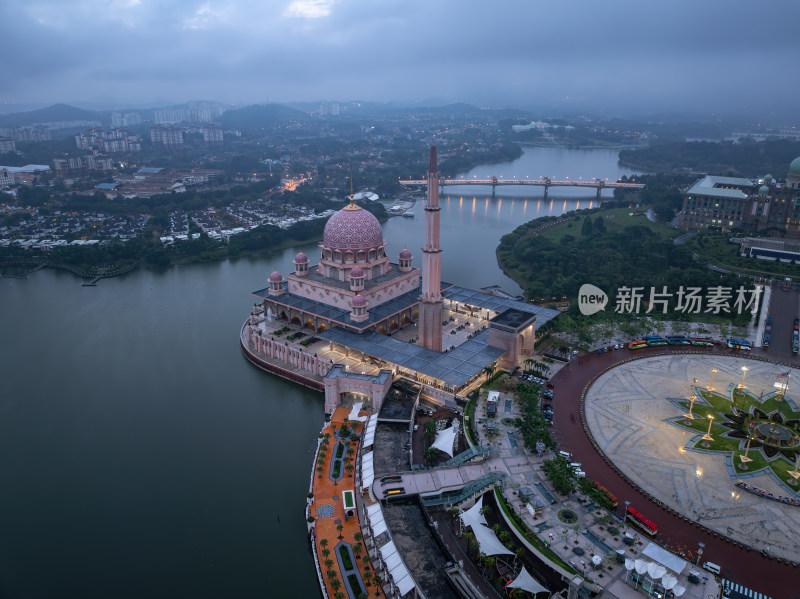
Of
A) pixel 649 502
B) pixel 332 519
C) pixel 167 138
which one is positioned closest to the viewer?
pixel 649 502

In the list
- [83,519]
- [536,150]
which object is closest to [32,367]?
[83,519]

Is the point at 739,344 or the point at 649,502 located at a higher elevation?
the point at 739,344

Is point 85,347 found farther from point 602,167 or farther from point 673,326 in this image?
point 602,167

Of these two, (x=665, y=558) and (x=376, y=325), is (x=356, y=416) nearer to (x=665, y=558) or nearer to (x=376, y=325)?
(x=376, y=325)

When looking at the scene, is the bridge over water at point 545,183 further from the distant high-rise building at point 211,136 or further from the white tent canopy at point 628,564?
the distant high-rise building at point 211,136

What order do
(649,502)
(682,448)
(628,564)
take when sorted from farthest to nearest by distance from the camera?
(682,448) → (649,502) → (628,564)

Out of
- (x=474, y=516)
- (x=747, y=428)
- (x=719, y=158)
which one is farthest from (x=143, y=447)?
(x=719, y=158)
